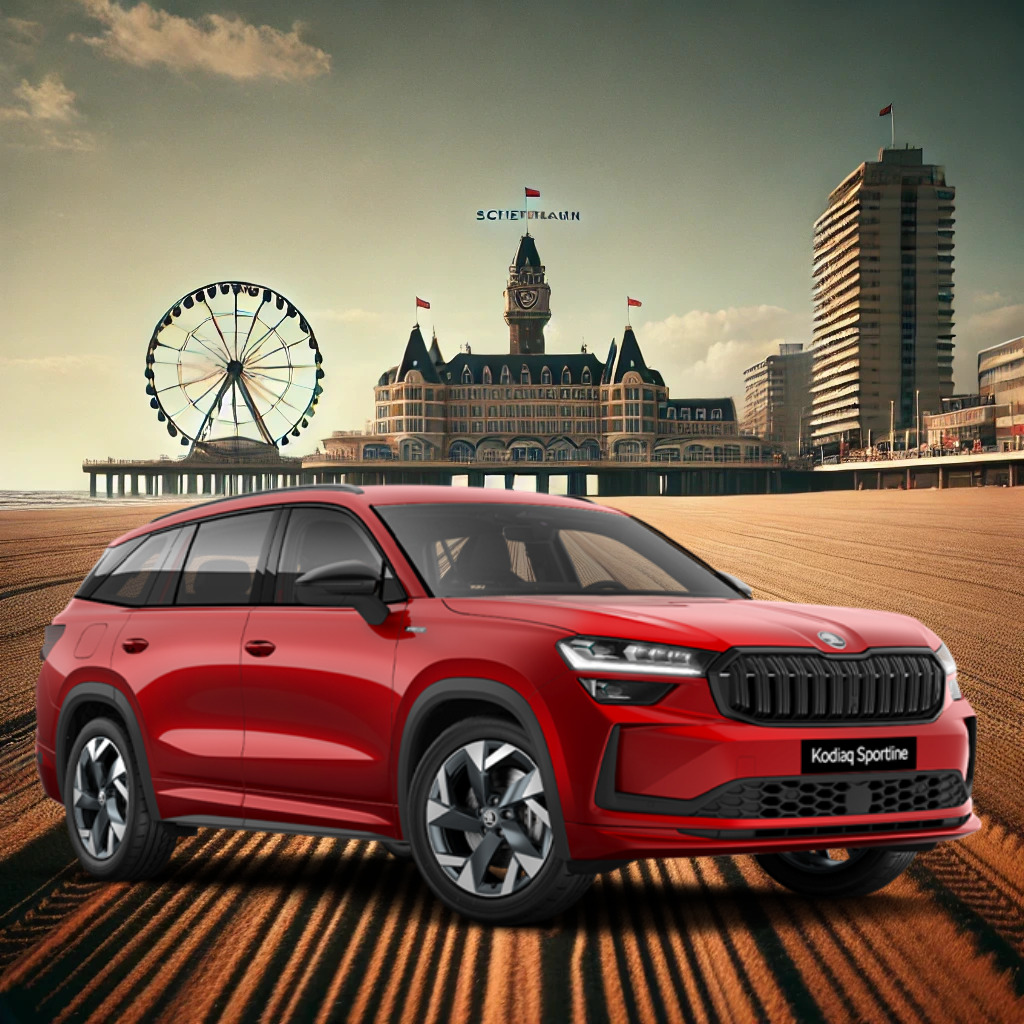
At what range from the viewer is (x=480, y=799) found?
4.68m

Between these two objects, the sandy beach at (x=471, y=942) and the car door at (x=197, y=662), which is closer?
the sandy beach at (x=471, y=942)

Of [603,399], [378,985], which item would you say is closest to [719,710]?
[378,985]

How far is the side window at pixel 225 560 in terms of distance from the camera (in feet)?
19.3

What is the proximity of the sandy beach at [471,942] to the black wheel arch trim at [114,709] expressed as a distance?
407 millimetres

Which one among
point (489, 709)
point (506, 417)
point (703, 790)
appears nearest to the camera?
point (703, 790)

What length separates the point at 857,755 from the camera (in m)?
4.48

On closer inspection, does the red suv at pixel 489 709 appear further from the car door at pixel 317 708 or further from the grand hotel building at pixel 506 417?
the grand hotel building at pixel 506 417

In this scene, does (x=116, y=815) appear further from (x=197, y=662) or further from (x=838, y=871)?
(x=838, y=871)

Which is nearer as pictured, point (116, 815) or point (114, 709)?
point (116, 815)

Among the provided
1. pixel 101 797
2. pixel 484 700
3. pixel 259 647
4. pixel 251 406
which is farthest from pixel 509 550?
pixel 251 406

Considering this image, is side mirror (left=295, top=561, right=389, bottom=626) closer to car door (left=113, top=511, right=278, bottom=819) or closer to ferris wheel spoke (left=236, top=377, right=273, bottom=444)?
car door (left=113, top=511, right=278, bottom=819)

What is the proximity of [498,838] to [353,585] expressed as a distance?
3.54ft

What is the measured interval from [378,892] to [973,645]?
1030 centimetres

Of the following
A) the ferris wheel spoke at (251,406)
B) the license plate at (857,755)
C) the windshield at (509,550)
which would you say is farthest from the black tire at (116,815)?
the ferris wheel spoke at (251,406)
